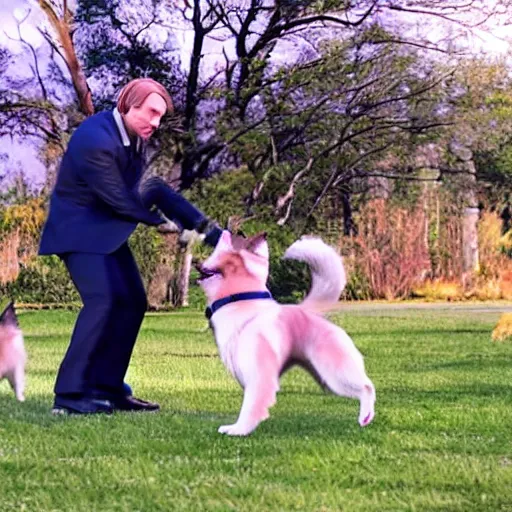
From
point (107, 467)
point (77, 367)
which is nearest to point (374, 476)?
point (107, 467)

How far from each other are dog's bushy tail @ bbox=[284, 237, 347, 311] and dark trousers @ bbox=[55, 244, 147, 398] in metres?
1.14

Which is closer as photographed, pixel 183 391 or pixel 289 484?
pixel 289 484

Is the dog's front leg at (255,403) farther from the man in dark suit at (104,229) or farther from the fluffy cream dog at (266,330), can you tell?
the man in dark suit at (104,229)

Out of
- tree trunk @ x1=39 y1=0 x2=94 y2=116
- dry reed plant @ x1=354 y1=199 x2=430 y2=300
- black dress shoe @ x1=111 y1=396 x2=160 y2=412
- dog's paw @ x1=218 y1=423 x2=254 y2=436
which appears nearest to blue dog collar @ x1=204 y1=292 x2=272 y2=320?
dog's paw @ x1=218 y1=423 x2=254 y2=436

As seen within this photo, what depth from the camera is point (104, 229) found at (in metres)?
5.91

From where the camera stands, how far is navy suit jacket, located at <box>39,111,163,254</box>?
579cm

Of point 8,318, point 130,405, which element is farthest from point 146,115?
point 130,405

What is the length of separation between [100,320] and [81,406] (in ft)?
1.67

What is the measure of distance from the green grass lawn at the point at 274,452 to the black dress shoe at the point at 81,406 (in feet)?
0.45

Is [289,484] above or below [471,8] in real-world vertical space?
below

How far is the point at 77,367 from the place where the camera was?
5.91 meters

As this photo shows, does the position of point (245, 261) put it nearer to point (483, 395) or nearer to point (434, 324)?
point (483, 395)

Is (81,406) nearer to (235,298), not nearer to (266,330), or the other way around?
(235,298)

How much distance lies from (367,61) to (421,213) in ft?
Result: 13.1
